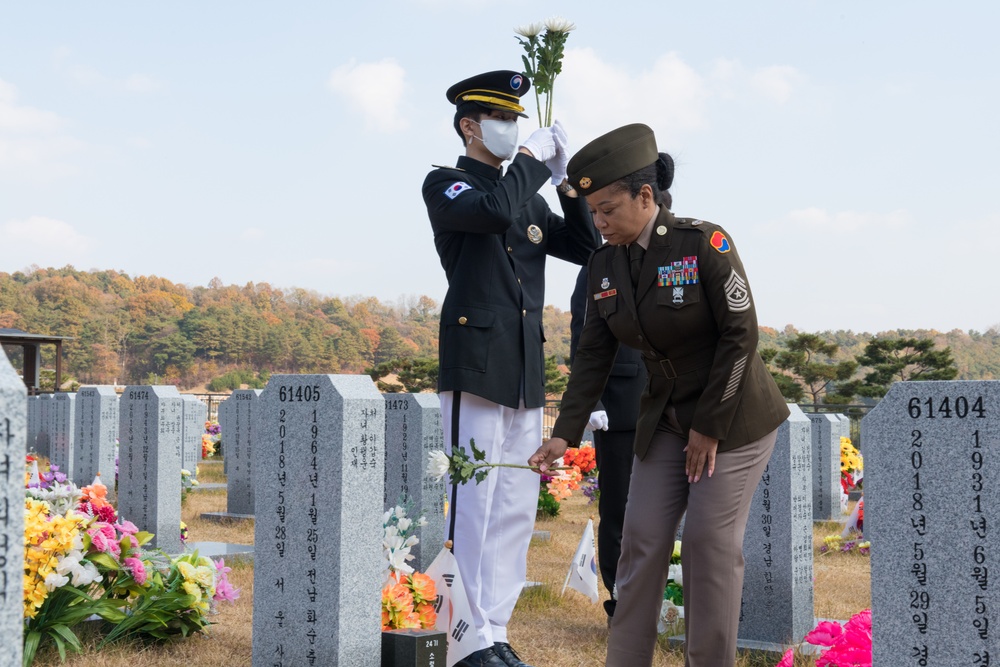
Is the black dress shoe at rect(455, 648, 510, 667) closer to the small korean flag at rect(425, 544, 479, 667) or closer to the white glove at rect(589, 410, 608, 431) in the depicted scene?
the small korean flag at rect(425, 544, 479, 667)

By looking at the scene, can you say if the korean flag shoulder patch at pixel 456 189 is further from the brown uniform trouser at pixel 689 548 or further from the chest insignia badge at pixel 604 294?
the brown uniform trouser at pixel 689 548

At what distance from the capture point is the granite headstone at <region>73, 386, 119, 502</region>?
31.6ft

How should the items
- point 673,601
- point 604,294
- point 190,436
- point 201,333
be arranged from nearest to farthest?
point 604,294 → point 673,601 → point 190,436 → point 201,333

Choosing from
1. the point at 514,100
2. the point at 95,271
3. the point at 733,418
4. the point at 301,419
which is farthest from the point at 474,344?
the point at 95,271

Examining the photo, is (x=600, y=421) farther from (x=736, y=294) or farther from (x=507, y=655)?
(x=736, y=294)

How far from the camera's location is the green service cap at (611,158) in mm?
2965

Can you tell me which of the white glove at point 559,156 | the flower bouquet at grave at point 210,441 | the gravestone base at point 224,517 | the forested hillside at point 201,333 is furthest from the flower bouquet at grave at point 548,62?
the forested hillside at point 201,333

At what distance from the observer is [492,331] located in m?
3.89


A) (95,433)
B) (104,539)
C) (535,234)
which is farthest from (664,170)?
(95,433)

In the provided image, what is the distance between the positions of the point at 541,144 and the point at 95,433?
7.08 metres

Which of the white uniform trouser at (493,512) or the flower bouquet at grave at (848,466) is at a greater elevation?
the white uniform trouser at (493,512)

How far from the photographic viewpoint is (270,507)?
3840mm

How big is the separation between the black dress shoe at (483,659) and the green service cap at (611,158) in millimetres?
1757

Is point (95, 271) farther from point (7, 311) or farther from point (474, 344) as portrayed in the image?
point (474, 344)
